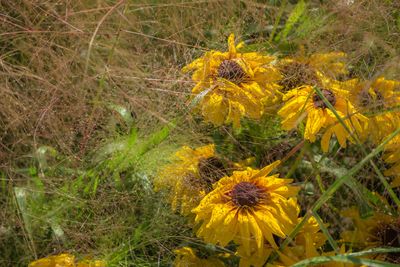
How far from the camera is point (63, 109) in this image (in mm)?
1049

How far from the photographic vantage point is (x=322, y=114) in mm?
877

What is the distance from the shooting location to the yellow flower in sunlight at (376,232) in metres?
0.85

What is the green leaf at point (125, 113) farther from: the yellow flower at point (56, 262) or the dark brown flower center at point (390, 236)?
the dark brown flower center at point (390, 236)

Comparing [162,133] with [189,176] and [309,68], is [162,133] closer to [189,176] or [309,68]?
[189,176]

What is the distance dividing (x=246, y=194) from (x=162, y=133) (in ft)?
0.79

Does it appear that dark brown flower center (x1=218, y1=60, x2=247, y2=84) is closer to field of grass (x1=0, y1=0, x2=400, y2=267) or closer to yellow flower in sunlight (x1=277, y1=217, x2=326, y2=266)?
field of grass (x1=0, y1=0, x2=400, y2=267)

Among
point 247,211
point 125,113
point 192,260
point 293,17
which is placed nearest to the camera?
point 247,211

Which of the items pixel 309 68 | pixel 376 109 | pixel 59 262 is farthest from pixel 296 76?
pixel 59 262

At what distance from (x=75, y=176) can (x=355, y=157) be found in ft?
1.53

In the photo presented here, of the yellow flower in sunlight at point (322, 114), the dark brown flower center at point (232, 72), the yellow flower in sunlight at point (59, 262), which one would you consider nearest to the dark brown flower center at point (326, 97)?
the yellow flower in sunlight at point (322, 114)

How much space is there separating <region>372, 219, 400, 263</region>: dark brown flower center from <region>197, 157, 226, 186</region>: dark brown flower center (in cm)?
23

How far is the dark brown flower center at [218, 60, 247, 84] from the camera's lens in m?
0.94

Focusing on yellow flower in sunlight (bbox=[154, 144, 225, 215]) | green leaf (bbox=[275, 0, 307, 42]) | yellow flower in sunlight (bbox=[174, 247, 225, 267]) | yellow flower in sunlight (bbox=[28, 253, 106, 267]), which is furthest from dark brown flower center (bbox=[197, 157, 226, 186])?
green leaf (bbox=[275, 0, 307, 42])

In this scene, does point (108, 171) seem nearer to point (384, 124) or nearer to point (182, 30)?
point (182, 30)
